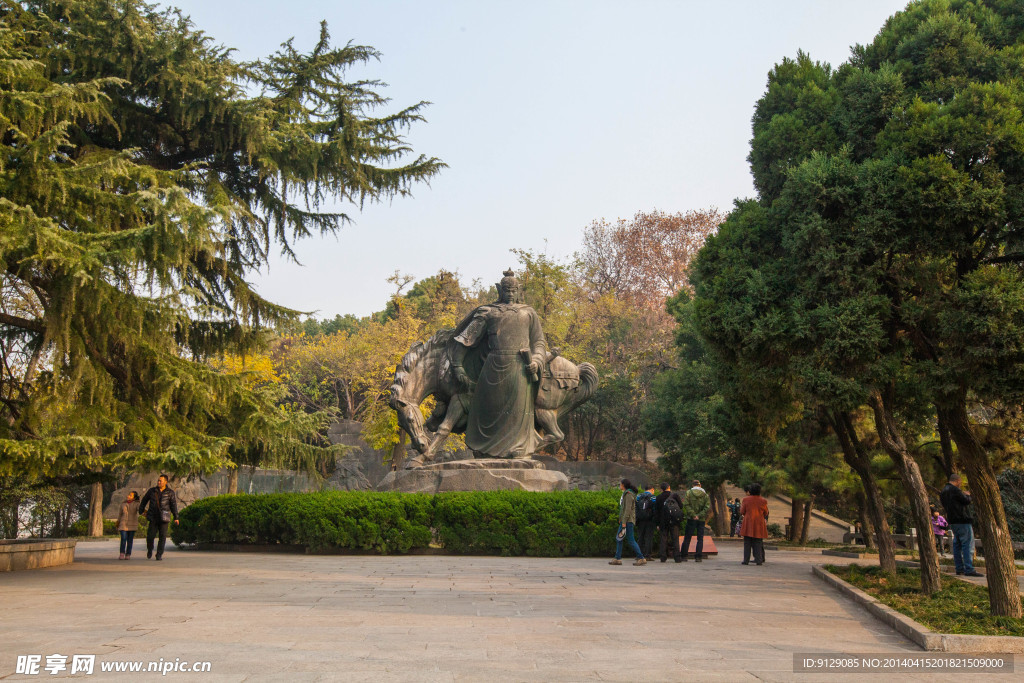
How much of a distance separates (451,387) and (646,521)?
5.03 meters

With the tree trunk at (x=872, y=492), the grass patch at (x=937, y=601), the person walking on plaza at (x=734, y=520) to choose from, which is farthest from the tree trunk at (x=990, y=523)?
Result: the person walking on plaza at (x=734, y=520)

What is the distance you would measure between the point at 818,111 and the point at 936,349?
3638 millimetres

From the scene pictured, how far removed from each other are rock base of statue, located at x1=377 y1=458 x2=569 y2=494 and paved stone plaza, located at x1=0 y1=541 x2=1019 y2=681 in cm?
300

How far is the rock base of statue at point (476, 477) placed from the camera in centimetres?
1576

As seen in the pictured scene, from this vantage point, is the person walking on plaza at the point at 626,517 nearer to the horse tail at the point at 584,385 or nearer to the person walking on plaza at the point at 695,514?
the person walking on plaza at the point at 695,514

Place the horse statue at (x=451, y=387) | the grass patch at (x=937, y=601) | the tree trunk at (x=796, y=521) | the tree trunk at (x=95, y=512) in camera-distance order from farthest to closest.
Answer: the tree trunk at (x=95, y=512), the tree trunk at (x=796, y=521), the horse statue at (x=451, y=387), the grass patch at (x=937, y=601)

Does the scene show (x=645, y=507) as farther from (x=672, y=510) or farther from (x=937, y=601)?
(x=937, y=601)

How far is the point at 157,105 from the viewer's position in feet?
49.3

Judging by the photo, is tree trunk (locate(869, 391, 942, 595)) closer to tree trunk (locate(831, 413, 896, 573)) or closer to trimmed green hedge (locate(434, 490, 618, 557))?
tree trunk (locate(831, 413, 896, 573))

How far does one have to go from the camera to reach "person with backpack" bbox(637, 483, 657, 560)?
14273 mm

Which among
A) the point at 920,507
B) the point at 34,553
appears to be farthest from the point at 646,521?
the point at 34,553

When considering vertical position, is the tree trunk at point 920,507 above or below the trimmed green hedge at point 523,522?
above

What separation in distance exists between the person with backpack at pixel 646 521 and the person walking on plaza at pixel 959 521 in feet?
14.7

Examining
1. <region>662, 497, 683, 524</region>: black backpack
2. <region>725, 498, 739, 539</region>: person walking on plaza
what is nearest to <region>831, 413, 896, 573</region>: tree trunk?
<region>662, 497, 683, 524</region>: black backpack
